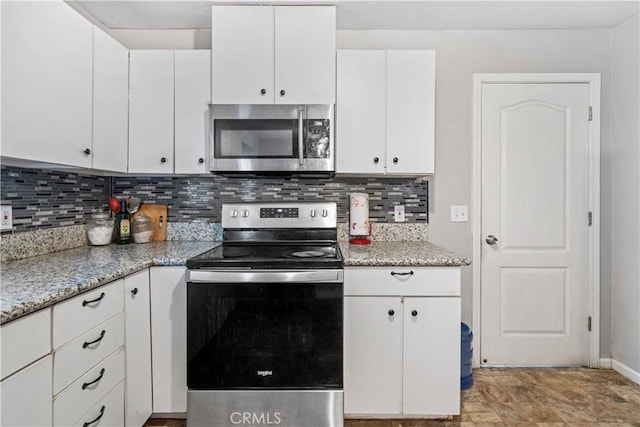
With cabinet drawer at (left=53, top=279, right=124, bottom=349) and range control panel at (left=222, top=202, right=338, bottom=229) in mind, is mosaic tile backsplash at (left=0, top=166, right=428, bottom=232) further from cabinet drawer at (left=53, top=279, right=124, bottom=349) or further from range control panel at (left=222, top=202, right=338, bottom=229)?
cabinet drawer at (left=53, top=279, right=124, bottom=349)

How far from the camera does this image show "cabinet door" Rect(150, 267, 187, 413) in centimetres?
177

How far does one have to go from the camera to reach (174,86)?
2.12m

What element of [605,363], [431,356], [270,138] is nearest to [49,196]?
[270,138]

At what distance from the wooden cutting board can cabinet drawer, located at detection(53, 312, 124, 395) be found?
0.91 metres

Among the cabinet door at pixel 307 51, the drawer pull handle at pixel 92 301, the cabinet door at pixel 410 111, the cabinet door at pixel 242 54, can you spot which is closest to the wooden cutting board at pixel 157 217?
the cabinet door at pixel 242 54

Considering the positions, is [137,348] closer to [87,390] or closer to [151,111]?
[87,390]

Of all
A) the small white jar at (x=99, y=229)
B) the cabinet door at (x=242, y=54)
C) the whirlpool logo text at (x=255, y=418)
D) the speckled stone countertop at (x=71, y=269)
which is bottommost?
the whirlpool logo text at (x=255, y=418)

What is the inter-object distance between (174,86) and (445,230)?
1977 mm

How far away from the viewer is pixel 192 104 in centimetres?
212

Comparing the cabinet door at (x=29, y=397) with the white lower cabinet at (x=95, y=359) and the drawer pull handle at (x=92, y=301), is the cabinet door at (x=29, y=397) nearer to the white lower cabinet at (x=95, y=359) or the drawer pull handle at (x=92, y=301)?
the white lower cabinet at (x=95, y=359)

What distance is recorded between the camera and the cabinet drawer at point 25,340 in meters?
0.95

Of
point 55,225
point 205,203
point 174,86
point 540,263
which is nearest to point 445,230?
point 540,263

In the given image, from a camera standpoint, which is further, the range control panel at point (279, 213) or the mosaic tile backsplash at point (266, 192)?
the mosaic tile backsplash at point (266, 192)

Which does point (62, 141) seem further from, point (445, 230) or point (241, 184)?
point (445, 230)
